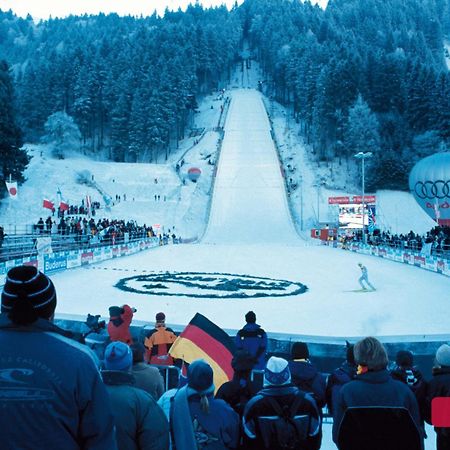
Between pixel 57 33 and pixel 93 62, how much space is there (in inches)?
4217

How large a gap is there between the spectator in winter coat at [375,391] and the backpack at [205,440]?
860mm

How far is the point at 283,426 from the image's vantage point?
3520 mm

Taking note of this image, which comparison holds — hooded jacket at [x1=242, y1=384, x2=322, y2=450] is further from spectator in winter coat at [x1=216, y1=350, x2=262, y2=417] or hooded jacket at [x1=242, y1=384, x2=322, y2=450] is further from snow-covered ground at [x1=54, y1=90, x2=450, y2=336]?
snow-covered ground at [x1=54, y1=90, x2=450, y2=336]

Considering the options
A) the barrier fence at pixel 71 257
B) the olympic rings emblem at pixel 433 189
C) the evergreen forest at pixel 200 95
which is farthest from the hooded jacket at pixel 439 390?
the evergreen forest at pixel 200 95

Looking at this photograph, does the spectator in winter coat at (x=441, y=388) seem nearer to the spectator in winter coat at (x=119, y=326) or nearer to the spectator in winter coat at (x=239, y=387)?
the spectator in winter coat at (x=239, y=387)

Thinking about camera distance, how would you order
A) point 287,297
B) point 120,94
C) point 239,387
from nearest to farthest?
point 239,387 → point 287,297 → point 120,94

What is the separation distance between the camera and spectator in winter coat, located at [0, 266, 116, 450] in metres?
2.24

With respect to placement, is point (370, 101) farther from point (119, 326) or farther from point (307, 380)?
point (307, 380)

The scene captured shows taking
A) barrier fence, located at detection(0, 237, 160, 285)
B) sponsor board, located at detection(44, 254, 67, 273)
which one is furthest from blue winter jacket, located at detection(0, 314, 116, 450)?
sponsor board, located at detection(44, 254, 67, 273)

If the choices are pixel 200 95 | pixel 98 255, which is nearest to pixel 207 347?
pixel 98 255

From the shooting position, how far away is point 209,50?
11838cm

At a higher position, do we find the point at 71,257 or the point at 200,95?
the point at 200,95

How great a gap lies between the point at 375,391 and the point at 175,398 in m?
1.35

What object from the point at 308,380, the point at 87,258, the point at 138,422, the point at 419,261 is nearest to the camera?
the point at 138,422
